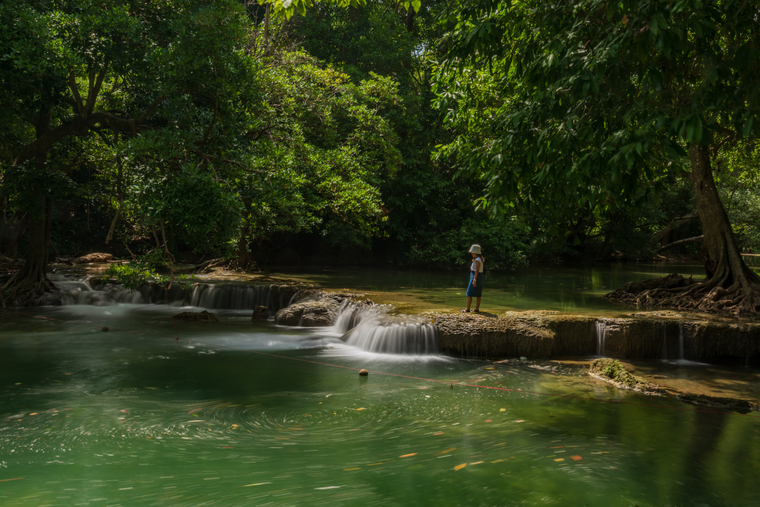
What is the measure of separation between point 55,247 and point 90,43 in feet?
52.8

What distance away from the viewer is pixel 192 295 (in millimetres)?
17875

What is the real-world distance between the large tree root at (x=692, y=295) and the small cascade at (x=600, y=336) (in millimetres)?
3458

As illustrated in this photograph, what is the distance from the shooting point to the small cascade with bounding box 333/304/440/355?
11.3 m

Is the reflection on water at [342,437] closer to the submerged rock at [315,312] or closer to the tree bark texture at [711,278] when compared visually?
the submerged rock at [315,312]

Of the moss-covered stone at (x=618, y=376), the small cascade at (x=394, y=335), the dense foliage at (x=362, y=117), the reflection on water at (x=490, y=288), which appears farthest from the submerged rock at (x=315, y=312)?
the moss-covered stone at (x=618, y=376)

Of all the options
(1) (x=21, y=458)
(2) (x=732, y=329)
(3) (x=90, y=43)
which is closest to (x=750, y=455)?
(2) (x=732, y=329)

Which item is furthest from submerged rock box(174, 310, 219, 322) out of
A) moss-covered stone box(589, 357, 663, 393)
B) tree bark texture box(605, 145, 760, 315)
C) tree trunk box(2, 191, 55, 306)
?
tree bark texture box(605, 145, 760, 315)

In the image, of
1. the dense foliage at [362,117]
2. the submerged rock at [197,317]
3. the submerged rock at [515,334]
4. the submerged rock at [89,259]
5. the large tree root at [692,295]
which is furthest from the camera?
the submerged rock at [89,259]

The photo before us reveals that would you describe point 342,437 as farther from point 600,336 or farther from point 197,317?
point 197,317

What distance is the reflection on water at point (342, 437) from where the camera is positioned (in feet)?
16.0

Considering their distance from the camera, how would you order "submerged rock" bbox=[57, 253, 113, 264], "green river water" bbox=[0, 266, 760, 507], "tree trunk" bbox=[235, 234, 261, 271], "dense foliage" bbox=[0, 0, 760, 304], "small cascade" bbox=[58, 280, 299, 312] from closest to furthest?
"green river water" bbox=[0, 266, 760, 507] < "dense foliage" bbox=[0, 0, 760, 304] < "small cascade" bbox=[58, 280, 299, 312] < "tree trunk" bbox=[235, 234, 261, 271] < "submerged rock" bbox=[57, 253, 113, 264]

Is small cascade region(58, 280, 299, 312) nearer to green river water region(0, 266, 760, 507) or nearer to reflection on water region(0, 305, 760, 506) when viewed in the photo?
green river water region(0, 266, 760, 507)

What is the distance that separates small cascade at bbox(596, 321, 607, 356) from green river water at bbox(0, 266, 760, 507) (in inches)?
77.1

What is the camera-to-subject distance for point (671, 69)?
Answer: 7449 millimetres
